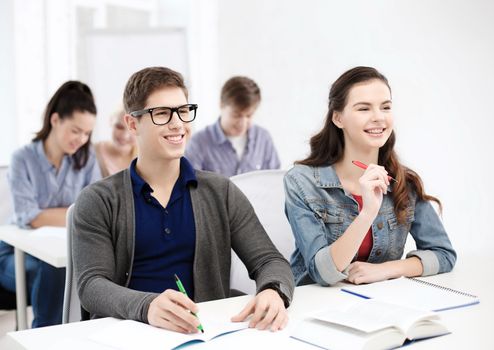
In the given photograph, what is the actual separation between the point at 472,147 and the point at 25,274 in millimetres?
2512

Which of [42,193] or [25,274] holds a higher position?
[42,193]

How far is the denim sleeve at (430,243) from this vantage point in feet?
6.16

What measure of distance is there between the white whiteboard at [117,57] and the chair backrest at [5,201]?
1.92 m

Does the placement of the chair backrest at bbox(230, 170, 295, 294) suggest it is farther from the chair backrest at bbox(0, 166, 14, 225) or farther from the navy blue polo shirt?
the chair backrest at bbox(0, 166, 14, 225)

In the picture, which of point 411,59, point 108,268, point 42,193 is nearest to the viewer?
point 108,268

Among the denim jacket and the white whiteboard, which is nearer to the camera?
the denim jacket

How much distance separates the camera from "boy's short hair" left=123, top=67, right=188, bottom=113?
1752mm

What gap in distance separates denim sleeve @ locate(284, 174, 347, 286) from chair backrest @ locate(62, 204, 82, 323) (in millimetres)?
635

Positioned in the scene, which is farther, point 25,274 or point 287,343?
point 25,274

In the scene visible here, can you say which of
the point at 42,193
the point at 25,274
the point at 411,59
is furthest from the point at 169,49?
the point at 25,274

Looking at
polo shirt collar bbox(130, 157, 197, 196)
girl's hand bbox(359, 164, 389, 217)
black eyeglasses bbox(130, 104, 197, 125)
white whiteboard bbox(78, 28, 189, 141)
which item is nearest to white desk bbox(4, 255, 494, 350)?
girl's hand bbox(359, 164, 389, 217)

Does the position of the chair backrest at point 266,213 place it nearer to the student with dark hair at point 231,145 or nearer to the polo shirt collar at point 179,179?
the polo shirt collar at point 179,179

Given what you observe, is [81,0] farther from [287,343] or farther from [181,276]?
[287,343]

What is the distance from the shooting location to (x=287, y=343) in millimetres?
1292
